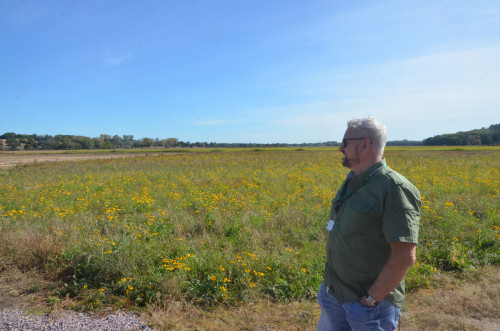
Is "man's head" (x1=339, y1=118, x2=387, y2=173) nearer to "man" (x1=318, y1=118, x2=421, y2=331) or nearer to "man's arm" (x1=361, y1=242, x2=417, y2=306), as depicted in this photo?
"man" (x1=318, y1=118, x2=421, y2=331)

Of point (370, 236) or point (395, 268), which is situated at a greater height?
point (370, 236)

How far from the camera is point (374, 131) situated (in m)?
1.88

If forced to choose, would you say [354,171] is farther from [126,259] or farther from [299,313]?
[126,259]

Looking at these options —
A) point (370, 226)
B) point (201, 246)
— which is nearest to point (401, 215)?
point (370, 226)

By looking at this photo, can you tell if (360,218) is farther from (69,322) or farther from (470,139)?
(470,139)

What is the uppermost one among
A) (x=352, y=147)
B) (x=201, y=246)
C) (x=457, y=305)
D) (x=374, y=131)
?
(x=374, y=131)

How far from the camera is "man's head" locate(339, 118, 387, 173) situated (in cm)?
189

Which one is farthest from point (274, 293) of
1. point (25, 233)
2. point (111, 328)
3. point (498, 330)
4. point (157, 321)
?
point (25, 233)

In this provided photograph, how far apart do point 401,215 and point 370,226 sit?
0.64ft

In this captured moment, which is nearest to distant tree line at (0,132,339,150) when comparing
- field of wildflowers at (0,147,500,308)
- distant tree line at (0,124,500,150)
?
distant tree line at (0,124,500,150)

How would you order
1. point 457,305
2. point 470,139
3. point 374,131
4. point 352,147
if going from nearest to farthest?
point 374,131 → point 352,147 → point 457,305 → point 470,139

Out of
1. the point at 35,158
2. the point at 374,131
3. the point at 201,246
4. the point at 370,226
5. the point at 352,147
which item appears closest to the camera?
the point at 370,226

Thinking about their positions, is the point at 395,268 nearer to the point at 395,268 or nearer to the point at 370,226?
the point at 395,268

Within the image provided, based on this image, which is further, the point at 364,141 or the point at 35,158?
the point at 35,158
